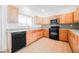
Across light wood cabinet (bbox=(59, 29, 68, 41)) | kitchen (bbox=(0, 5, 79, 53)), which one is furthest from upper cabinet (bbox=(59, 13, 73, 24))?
light wood cabinet (bbox=(59, 29, 68, 41))

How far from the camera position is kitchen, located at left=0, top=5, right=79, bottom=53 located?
2168 mm

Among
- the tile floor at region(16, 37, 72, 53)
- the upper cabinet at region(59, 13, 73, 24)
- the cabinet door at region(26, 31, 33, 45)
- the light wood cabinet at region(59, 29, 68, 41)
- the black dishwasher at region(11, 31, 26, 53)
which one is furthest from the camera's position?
the light wood cabinet at region(59, 29, 68, 41)

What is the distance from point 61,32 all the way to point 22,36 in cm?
221

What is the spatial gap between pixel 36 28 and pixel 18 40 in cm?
101

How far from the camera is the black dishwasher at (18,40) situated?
2.33 metres

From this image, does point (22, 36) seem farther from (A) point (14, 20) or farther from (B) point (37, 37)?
(B) point (37, 37)

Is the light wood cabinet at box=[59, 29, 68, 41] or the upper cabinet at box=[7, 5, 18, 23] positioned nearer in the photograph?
the upper cabinet at box=[7, 5, 18, 23]

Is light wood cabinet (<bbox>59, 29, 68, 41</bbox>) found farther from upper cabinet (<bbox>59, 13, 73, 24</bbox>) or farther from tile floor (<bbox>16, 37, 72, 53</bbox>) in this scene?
tile floor (<bbox>16, 37, 72, 53</bbox>)

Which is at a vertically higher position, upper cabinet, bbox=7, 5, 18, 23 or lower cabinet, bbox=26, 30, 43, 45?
upper cabinet, bbox=7, 5, 18, 23

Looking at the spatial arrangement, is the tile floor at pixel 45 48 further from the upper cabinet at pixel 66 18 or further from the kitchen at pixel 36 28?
the upper cabinet at pixel 66 18

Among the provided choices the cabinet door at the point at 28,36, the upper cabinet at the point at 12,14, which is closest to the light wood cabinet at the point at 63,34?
the cabinet door at the point at 28,36

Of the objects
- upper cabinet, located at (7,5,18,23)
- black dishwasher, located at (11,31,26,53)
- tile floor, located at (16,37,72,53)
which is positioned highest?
upper cabinet, located at (7,5,18,23)

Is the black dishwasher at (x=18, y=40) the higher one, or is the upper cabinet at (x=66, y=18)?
the upper cabinet at (x=66, y=18)
